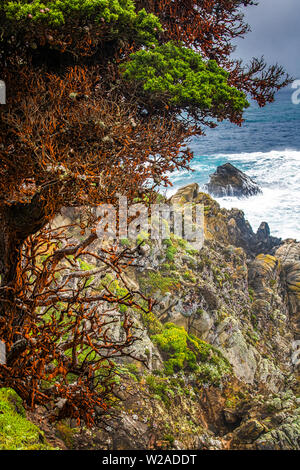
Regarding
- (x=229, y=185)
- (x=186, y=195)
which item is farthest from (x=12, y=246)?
(x=229, y=185)

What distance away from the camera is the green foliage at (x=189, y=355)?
7.31 meters

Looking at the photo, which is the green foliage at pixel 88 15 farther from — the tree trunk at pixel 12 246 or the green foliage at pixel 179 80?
the tree trunk at pixel 12 246

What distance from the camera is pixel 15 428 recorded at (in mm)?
3508

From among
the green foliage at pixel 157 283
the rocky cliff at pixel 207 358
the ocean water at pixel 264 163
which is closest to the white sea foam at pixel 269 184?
the ocean water at pixel 264 163

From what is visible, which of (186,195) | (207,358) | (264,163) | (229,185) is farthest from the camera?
(264,163)

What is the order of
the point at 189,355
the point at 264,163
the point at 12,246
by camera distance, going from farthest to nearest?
the point at 264,163 → the point at 189,355 → the point at 12,246

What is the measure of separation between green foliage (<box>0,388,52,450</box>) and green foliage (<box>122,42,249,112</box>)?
4.43m

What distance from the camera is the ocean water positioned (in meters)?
28.0

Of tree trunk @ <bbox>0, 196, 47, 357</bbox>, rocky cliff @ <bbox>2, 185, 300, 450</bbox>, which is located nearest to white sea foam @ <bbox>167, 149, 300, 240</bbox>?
rocky cliff @ <bbox>2, 185, 300, 450</bbox>

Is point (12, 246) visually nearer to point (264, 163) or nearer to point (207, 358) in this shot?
point (207, 358)

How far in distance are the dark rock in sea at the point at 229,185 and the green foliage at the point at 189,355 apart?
23.3 metres

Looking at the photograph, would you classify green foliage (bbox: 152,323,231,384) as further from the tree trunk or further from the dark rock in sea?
the dark rock in sea

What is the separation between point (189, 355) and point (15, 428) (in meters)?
4.65

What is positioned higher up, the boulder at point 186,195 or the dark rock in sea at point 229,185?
the dark rock in sea at point 229,185
